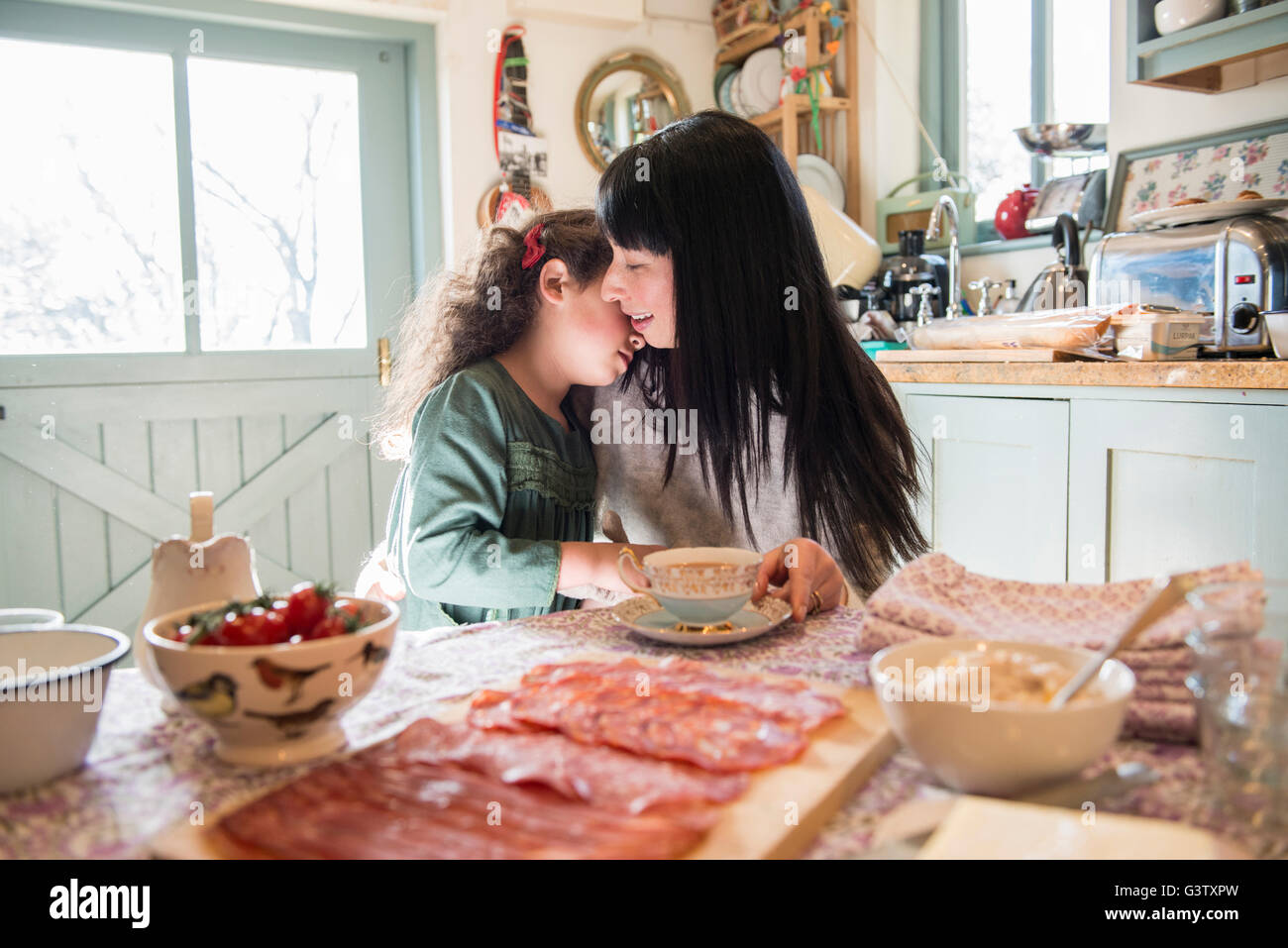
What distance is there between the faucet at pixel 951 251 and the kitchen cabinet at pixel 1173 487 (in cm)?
87

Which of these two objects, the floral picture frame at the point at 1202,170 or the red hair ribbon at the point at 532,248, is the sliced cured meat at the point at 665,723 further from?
the floral picture frame at the point at 1202,170

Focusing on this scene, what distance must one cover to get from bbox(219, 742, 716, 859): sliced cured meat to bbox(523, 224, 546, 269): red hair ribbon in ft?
3.53

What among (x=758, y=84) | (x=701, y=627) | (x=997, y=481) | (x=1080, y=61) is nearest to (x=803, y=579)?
(x=701, y=627)

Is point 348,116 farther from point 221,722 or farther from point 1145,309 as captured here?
point 221,722

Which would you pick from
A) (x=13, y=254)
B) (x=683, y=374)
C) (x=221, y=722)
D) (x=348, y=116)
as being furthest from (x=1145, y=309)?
(x=13, y=254)

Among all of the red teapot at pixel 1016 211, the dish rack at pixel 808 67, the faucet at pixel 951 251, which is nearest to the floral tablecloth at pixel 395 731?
the faucet at pixel 951 251

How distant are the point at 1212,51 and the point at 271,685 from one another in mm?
2244

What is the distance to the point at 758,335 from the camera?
1418 mm

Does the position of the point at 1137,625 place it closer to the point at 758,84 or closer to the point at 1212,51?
the point at 1212,51

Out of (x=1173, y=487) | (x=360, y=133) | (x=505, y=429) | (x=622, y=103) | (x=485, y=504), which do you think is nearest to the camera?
(x=485, y=504)

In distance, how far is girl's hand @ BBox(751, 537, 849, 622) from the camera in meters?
1.00

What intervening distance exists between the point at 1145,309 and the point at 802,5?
6.12 ft

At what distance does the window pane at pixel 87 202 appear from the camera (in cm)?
271

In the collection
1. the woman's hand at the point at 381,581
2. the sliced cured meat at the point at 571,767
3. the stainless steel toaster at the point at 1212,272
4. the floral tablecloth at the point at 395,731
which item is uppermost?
the stainless steel toaster at the point at 1212,272
